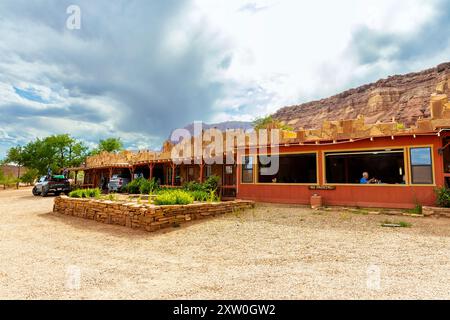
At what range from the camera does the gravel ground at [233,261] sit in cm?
351

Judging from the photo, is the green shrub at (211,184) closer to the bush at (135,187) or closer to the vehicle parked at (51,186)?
the bush at (135,187)

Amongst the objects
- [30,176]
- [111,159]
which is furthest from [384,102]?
[30,176]

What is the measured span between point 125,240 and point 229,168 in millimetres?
11655

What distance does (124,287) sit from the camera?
3693 mm

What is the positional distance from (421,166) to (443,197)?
4.65ft

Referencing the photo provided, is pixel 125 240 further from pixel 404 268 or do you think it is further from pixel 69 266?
pixel 404 268

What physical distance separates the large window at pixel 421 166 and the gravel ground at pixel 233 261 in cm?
214

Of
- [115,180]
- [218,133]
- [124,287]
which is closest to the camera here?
[124,287]

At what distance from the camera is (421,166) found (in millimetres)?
10078

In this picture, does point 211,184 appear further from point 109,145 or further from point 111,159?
point 109,145

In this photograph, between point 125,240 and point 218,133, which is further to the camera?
point 218,133

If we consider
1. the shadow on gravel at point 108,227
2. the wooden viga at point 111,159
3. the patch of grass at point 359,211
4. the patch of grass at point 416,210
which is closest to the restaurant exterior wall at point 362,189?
the patch of grass at point 416,210

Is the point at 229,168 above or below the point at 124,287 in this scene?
above

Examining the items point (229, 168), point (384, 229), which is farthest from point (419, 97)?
point (384, 229)
